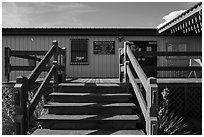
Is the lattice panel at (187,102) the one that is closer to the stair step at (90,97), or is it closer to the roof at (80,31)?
the stair step at (90,97)

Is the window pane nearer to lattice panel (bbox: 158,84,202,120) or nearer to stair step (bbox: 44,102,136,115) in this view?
lattice panel (bbox: 158,84,202,120)

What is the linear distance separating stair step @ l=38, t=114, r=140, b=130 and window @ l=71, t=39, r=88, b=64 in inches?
290

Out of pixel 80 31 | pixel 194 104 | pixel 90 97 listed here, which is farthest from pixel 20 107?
pixel 80 31

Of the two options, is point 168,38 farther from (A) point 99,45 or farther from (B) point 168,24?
(A) point 99,45

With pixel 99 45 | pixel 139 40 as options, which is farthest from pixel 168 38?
pixel 99 45

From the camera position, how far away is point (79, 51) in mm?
12094

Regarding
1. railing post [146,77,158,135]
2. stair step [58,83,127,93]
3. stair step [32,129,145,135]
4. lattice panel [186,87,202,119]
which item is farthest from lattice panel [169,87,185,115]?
railing post [146,77,158,135]

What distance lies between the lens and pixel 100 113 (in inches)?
206

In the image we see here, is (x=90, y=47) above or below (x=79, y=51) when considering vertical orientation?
above

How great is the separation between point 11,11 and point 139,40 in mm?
6110

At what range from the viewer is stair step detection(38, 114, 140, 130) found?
4.79m

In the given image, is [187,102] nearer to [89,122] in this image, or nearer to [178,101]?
[178,101]

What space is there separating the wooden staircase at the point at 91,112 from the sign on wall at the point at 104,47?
6081 millimetres

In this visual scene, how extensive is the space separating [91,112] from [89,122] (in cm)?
42
